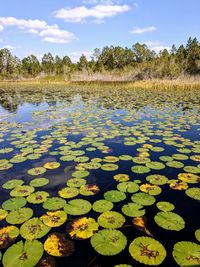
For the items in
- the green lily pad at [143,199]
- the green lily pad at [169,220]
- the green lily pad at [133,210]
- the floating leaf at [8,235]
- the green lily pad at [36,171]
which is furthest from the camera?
the green lily pad at [36,171]

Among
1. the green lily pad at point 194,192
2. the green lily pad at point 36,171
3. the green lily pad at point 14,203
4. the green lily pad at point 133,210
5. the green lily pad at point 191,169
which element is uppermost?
the green lily pad at point 36,171

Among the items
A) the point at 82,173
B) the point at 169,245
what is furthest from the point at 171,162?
the point at 169,245

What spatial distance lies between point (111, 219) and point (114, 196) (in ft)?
1.68

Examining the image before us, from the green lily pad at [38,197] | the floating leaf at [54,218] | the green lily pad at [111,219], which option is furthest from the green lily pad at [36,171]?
the green lily pad at [111,219]

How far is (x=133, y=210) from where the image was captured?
2.85 meters

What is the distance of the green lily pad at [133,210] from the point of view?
277 centimetres

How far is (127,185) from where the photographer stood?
3467 millimetres

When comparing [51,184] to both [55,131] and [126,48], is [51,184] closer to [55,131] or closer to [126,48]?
[55,131]

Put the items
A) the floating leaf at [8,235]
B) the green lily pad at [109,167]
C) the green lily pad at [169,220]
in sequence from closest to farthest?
the floating leaf at [8,235] < the green lily pad at [169,220] < the green lily pad at [109,167]

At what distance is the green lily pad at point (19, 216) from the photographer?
2.64 meters

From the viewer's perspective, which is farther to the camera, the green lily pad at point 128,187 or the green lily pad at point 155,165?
the green lily pad at point 155,165

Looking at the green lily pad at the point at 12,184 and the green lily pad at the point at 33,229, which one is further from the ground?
the green lily pad at the point at 12,184

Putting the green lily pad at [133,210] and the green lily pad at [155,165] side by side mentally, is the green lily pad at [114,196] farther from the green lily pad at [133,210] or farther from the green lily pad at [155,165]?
the green lily pad at [155,165]

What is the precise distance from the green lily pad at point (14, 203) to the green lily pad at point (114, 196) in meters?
1.01
